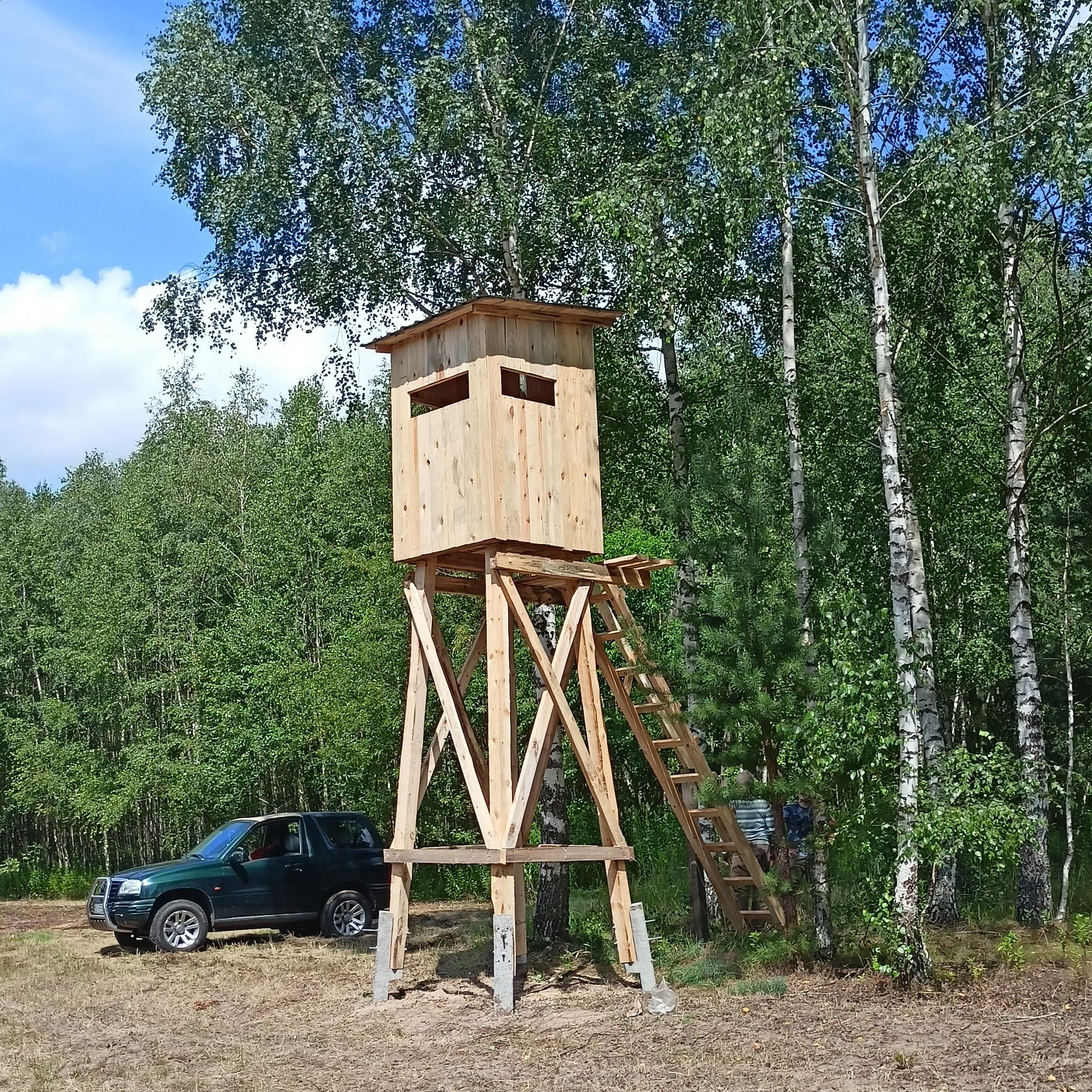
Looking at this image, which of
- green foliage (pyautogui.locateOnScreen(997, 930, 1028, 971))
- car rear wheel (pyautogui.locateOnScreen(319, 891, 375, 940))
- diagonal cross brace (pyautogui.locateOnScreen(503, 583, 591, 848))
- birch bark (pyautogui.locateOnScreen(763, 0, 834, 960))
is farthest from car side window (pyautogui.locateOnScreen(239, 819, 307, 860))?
green foliage (pyautogui.locateOnScreen(997, 930, 1028, 971))

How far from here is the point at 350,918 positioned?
17625mm

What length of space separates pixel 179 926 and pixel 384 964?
17.6 feet

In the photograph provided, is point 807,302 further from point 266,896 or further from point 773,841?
point 266,896

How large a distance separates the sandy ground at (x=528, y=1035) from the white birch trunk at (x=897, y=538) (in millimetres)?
881

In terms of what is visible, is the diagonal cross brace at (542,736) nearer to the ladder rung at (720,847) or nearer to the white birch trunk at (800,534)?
the ladder rung at (720,847)

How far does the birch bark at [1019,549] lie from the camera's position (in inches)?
520

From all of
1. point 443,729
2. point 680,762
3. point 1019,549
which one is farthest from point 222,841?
point 1019,549

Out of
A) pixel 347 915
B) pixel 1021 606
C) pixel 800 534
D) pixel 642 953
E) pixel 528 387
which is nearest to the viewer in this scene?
pixel 642 953

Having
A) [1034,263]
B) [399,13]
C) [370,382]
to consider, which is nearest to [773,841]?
[1034,263]

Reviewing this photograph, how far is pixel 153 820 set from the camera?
106 ft

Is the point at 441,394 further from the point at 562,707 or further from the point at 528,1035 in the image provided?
the point at 528,1035

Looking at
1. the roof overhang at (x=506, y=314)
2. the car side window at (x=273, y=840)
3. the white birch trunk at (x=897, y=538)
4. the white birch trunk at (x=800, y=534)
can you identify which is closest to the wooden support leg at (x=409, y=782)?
the roof overhang at (x=506, y=314)

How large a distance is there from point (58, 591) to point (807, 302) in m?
23.0

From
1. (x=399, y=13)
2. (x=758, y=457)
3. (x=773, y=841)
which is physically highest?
(x=399, y=13)
